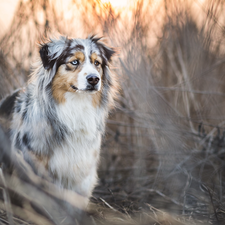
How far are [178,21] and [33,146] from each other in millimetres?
2006

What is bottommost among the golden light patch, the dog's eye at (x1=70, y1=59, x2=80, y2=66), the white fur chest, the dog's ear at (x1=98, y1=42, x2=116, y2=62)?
the white fur chest

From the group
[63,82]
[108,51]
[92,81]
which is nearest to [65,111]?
[63,82]

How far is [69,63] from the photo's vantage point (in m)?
2.07

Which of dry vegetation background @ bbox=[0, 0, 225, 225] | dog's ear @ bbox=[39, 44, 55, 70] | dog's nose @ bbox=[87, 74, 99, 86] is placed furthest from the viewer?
dry vegetation background @ bbox=[0, 0, 225, 225]

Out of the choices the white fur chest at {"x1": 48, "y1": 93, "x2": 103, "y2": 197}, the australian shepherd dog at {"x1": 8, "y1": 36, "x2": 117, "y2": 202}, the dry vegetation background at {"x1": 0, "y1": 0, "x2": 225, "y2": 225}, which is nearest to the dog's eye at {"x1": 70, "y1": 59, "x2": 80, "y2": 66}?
the australian shepherd dog at {"x1": 8, "y1": 36, "x2": 117, "y2": 202}

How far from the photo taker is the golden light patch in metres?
2.04

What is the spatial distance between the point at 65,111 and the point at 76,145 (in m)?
0.35

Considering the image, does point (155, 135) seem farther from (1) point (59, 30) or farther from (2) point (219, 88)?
(1) point (59, 30)

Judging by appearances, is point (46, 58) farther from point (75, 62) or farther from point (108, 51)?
point (108, 51)

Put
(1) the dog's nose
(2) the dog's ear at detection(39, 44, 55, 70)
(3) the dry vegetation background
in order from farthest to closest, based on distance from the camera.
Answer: (3) the dry vegetation background
(2) the dog's ear at detection(39, 44, 55, 70)
(1) the dog's nose

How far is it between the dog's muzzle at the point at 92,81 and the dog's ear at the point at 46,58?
41 cm

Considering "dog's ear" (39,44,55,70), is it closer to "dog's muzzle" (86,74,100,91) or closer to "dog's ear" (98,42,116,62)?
"dog's muzzle" (86,74,100,91)

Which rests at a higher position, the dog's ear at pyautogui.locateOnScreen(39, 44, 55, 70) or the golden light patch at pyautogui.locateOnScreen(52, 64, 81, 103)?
the dog's ear at pyautogui.locateOnScreen(39, 44, 55, 70)

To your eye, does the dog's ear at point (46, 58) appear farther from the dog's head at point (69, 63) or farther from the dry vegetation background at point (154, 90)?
the dry vegetation background at point (154, 90)
